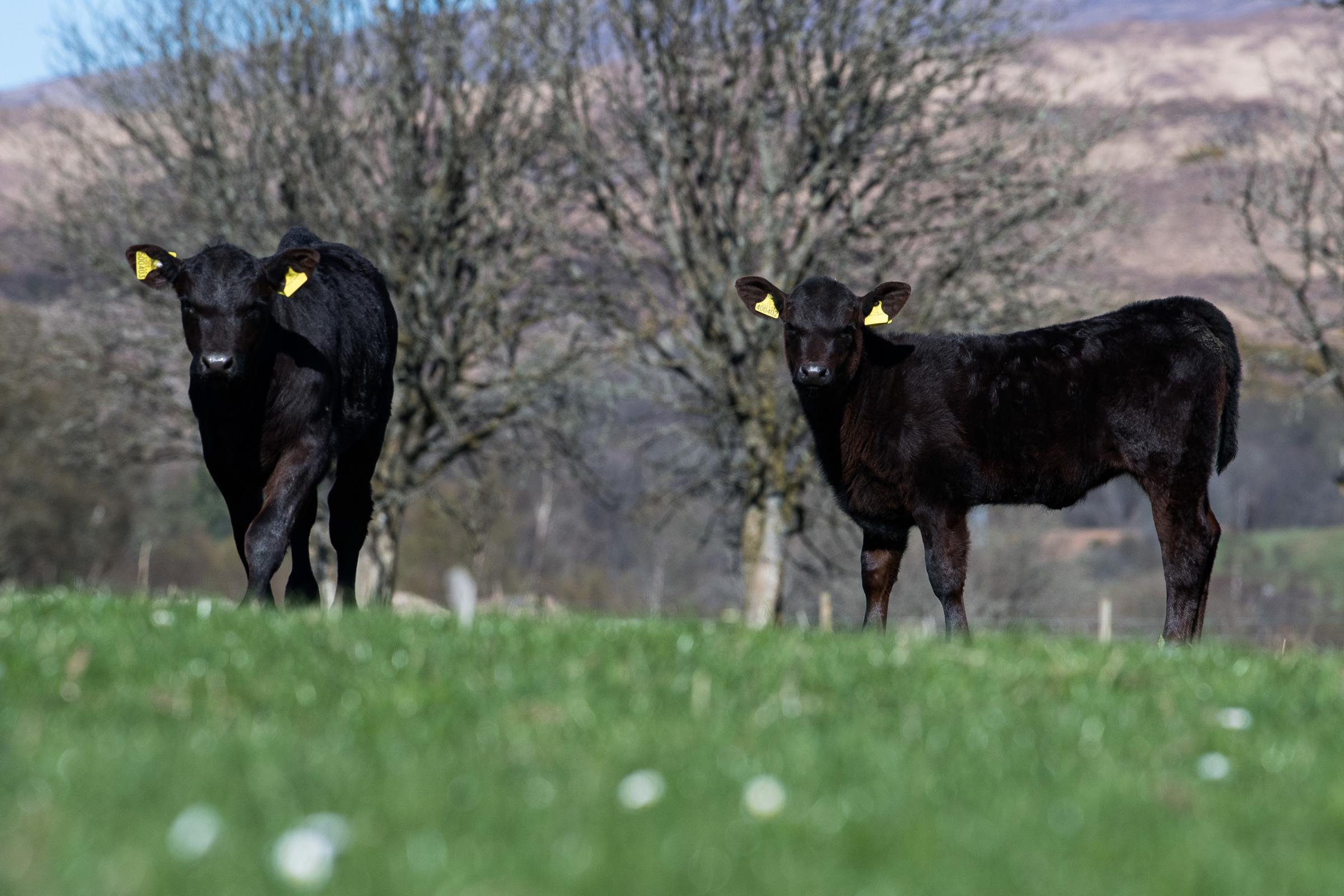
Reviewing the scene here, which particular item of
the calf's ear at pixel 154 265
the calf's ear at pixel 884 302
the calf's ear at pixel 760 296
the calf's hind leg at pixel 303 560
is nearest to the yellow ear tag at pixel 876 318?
the calf's ear at pixel 884 302

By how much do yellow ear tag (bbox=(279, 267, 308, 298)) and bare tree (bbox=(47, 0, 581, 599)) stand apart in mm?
14596

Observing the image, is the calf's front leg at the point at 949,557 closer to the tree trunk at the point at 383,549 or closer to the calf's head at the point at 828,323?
the calf's head at the point at 828,323

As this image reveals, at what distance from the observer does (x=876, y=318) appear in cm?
1038

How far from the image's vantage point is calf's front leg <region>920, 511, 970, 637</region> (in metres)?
9.43

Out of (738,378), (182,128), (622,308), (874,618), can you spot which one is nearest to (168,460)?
(182,128)

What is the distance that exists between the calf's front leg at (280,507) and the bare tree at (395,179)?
14.7m

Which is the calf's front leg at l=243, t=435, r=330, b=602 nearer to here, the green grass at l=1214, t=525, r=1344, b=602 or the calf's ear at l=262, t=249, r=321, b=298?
the calf's ear at l=262, t=249, r=321, b=298

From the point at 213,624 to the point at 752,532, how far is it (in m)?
17.5

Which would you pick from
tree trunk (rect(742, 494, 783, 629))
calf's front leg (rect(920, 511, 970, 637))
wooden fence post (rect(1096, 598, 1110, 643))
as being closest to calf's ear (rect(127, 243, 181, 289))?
calf's front leg (rect(920, 511, 970, 637))

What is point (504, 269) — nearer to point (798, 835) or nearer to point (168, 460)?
point (168, 460)

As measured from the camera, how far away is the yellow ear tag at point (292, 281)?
9.37 meters

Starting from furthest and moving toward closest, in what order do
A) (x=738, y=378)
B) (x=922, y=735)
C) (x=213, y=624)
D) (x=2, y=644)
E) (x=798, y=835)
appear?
(x=738, y=378), (x=213, y=624), (x=2, y=644), (x=922, y=735), (x=798, y=835)

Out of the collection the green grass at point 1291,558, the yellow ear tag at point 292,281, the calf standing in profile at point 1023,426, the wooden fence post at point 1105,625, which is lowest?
the green grass at point 1291,558

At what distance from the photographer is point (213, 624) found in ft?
19.4
